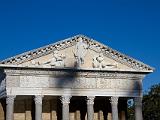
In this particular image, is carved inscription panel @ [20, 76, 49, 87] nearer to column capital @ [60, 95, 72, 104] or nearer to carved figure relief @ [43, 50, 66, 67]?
carved figure relief @ [43, 50, 66, 67]

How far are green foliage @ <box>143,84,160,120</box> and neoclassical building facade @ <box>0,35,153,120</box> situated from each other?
115 ft

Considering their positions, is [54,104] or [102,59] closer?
[102,59]

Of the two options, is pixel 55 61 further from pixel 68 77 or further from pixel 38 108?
pixel 38 108

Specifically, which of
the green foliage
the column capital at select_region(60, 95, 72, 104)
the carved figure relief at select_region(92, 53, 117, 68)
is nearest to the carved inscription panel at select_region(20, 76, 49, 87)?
the column capital at select_region(60, 95, 72, 104)

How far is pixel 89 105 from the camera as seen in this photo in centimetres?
3167

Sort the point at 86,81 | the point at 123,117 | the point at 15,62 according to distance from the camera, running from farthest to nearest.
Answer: the point at 123,117, the point at 86,81, the point at 15,62

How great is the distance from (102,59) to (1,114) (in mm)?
9840

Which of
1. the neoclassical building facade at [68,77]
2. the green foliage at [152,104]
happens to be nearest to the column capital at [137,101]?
the neoclassical building facade at [68,77]

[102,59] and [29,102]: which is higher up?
[102,59]

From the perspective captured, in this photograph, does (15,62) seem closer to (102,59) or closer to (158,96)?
(102,59)

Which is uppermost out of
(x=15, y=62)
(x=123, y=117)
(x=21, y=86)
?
(x=15, y=62)

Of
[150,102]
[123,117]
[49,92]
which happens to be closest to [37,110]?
[49,92]

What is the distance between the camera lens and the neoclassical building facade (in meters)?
30.0

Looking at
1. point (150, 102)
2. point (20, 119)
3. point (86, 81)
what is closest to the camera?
point (86, 81)
